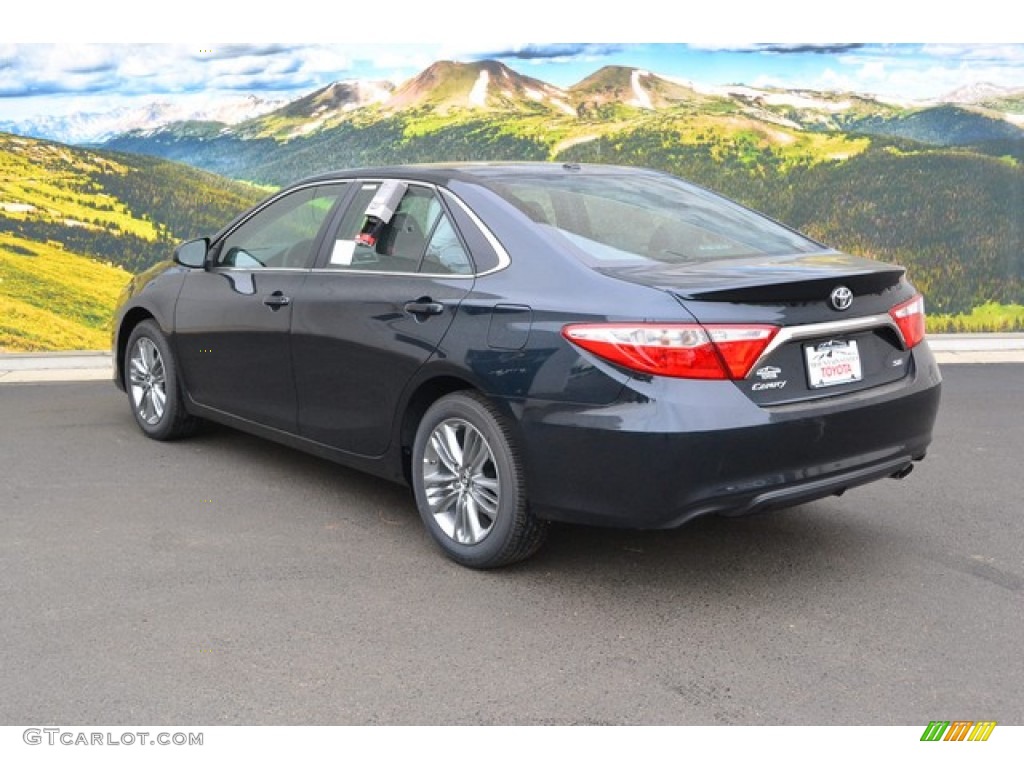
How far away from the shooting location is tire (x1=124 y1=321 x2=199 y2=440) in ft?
20.9

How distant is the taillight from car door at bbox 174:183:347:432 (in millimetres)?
2038

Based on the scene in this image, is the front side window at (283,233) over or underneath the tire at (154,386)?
over

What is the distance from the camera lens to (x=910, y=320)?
4438 millimetres

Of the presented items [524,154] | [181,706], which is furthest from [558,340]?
[524,154]

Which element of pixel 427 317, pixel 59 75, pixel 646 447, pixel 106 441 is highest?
pixel 59 75

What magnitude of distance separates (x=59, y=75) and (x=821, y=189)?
304 inches

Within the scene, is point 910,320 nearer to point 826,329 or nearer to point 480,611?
point 826,329

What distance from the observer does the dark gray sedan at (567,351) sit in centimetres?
379

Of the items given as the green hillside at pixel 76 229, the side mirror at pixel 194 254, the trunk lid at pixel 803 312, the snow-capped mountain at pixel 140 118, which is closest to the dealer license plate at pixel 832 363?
the trunk lid at pixel 803 312

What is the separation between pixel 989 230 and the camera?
38.7 feet

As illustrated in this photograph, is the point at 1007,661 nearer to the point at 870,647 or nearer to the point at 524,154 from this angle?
the point at 870,647

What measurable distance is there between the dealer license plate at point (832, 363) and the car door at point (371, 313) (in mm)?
1315

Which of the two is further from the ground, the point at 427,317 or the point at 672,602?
the point at 427,317

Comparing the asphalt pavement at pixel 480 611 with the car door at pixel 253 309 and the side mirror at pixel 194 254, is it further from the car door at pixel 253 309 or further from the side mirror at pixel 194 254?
the side mirror at pixel 194 254
